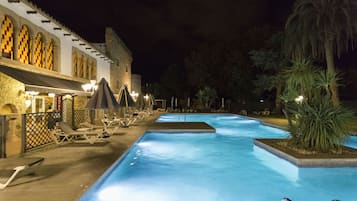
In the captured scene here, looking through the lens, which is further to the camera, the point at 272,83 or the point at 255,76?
the point at 255,76

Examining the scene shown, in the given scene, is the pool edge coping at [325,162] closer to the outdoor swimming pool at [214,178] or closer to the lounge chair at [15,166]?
the outdoor swimming pool at [214,178]

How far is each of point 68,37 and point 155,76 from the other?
5350cm

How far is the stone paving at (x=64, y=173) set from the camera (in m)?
4.96

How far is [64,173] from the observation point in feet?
20.7

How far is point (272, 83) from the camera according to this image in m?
32.2

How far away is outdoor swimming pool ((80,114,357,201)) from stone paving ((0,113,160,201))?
27 centimetres

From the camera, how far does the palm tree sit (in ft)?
68.2

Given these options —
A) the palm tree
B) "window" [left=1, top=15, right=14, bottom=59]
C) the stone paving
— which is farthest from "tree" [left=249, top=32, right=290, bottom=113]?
"window" [left=1, top=15, right=14, bottom=59]

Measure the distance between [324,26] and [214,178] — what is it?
1796 centimetres

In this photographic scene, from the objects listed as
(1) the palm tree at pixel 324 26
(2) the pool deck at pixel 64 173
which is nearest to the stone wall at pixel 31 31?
(2) the pool deck at pixel 64 173

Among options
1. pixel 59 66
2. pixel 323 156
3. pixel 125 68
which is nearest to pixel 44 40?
pixel 59 66

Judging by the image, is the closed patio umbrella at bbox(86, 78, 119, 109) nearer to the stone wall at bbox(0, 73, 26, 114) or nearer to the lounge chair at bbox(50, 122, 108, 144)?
the lounge chair at bbox(50, 122, 108, 144)

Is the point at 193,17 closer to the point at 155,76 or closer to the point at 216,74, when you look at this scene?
the point at 216,74

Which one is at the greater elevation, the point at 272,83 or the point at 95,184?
the point at 272,83
